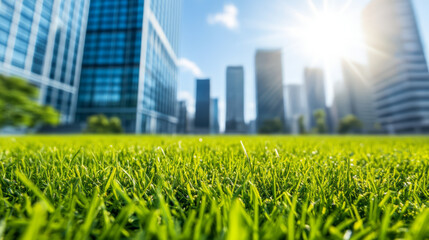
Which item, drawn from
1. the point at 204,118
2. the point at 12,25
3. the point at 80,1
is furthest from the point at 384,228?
the point at 204,118

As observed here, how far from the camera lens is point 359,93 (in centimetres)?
9575

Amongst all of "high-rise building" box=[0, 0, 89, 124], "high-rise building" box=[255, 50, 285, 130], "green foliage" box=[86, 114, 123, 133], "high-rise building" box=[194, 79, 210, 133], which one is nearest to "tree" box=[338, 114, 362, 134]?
"high-rise building" box=[255, 50, 285, 130]

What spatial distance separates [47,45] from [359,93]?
130 metres

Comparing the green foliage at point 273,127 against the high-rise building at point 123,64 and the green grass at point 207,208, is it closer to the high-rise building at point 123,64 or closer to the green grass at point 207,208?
the high-rise building at point 123,64

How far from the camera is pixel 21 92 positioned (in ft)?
71.1

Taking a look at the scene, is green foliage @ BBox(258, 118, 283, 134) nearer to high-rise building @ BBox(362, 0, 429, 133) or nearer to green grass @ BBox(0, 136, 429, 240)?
high-rise building @ BBox(362, 0, 429, 133)

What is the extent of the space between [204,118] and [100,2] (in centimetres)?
7555

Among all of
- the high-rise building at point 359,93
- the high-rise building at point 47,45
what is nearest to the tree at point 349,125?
the high-rise building at point 359,93

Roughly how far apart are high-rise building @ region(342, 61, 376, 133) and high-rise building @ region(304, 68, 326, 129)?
3254 centimetres

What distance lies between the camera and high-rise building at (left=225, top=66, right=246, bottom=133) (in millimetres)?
117438

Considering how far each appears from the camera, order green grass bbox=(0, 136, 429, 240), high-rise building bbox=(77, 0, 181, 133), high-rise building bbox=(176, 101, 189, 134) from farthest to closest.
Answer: high-rise building bbox=(176, 101, 189, 134) < high-rise building bbox=(77, 0, 181, 133) < green grass bbox=(0, 136, 429, 240)

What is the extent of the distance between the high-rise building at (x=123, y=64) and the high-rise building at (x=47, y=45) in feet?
8.12

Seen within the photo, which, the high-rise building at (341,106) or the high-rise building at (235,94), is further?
the high-rise building at (235,94)

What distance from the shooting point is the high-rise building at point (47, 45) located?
100 ft
